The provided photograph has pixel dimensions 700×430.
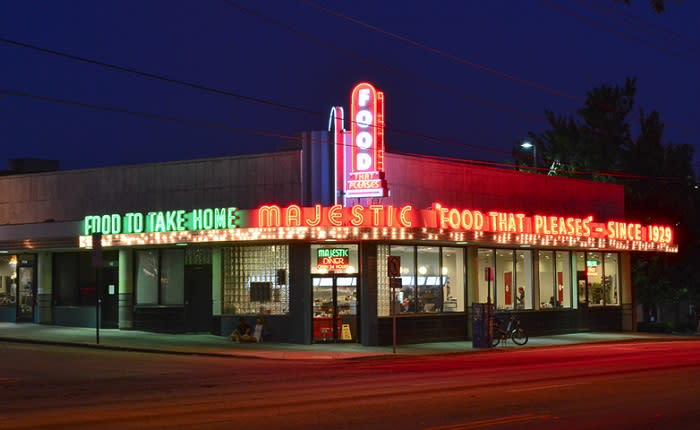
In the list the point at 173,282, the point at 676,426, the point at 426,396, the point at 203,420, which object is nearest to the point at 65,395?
the point at 203,420

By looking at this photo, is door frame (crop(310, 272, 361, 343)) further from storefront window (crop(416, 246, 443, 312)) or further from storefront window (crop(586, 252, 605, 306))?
storefront window (crop(586, 252, 605, 306))

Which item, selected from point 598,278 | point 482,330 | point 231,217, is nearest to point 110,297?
point 231,217

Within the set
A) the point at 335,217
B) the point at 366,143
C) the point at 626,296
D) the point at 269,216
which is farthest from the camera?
the point at 626,296

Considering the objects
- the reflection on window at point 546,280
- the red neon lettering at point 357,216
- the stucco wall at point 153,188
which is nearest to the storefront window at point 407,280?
the red neon lettering at point 357,216

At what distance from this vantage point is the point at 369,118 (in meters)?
31.2

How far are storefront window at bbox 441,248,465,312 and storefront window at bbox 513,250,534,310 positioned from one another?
366 centimetres

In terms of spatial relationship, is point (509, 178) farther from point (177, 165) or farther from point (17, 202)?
point (17, 202)

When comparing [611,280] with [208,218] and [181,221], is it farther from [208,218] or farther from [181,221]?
[181,221]

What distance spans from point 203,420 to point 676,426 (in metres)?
6.56

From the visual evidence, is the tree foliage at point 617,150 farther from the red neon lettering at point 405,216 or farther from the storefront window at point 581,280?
the red neon lettering at point 405,216

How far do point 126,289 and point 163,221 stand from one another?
5.41 metres

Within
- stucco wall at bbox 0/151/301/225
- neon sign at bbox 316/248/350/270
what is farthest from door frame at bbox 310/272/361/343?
stucco wall at bbox 0/151/301/225

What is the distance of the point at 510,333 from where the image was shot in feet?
115

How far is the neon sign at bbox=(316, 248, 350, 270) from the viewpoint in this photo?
3262 centimetres
